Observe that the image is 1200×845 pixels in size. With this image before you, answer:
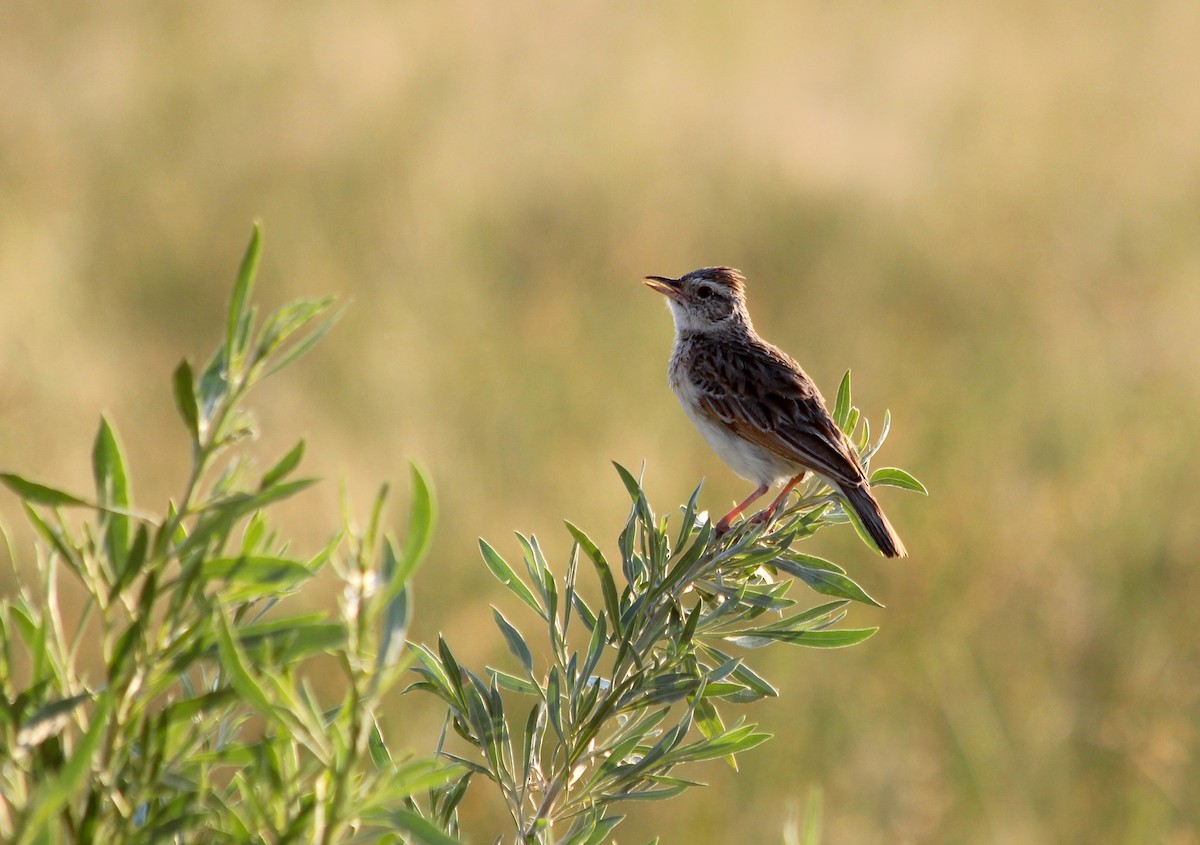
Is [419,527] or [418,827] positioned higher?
A: [419,527]

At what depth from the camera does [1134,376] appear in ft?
36.9

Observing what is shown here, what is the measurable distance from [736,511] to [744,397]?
1.65 metres

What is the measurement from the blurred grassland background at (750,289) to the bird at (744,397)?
2.10m

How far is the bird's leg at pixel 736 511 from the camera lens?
3533 mm

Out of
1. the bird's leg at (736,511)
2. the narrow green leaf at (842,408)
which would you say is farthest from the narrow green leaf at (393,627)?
the bird's leg at (736,511)

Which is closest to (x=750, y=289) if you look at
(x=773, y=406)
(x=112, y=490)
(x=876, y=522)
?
(x=773, y=406)

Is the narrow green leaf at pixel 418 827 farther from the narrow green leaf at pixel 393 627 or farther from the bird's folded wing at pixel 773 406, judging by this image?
the bird's folded wing at pixel 773 406

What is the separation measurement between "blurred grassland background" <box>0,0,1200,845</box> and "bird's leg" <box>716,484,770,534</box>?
7.35ft

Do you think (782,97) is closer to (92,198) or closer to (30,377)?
(92,198)

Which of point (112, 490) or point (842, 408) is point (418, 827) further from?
point (842, 408)

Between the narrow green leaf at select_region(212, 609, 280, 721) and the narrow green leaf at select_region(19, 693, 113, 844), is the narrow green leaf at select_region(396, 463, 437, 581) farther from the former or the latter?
the narrow green leaf at select_region(19, 693, 113, 844)

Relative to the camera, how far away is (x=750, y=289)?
1276cm

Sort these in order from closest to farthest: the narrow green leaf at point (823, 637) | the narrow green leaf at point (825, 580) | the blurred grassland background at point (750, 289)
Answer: the narrow green leaf at point (823, 637) → the narrow green leaf at point (825, 580) → the blurred grassland background at point (750, 289)

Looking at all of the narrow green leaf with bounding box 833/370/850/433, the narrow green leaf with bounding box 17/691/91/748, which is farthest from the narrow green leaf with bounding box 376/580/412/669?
the narrow green leaf with bounding box 833/370/850/433
